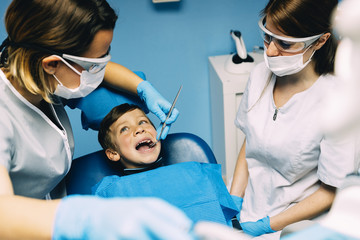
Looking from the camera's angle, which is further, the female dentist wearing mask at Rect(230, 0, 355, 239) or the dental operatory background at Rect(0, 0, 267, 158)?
the dental operatory background at Rect(0, 0, 267, 158)

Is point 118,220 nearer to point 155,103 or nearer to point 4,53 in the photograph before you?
point 4,53

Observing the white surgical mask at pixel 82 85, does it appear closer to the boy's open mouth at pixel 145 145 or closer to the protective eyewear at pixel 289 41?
the boy's open mouth at pixel 145 145

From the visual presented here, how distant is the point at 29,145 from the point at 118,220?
643mm

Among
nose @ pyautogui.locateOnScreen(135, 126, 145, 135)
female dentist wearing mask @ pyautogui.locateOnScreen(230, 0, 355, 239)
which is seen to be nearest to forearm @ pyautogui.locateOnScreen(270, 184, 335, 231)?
female dentist wearing mask @ pyautogui.locateOnScreen(230, 0, 355, 239)

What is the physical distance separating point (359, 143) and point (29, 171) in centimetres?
112

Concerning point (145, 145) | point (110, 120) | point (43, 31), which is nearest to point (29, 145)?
point (43, 31)

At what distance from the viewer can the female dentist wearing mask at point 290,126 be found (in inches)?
46.3

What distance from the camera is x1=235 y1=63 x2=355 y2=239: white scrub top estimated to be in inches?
47.3

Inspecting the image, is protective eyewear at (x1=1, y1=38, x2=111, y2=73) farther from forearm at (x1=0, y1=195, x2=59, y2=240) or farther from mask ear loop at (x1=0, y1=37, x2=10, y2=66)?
forearm at (x1=0, y1=195, x2=59, y2=240)

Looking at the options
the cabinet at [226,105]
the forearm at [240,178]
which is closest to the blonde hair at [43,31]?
the forearm at [240,178]

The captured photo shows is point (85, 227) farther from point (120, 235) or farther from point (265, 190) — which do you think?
point (265, 190)

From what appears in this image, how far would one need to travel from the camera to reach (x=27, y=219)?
0.56m

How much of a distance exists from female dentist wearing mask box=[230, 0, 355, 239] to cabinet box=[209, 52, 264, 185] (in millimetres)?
369

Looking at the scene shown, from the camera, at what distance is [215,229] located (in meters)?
0.46
